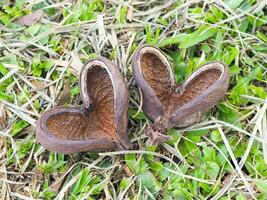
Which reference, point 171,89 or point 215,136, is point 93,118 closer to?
point 171,89

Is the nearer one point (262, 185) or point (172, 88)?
point (262, 185)

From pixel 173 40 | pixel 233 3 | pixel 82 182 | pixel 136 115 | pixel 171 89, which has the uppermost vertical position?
pixel 233 3

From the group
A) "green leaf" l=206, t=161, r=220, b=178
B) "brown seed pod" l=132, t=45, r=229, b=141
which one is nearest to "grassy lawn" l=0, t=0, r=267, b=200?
"green leaf" l=206, t=161, r=220, b=178

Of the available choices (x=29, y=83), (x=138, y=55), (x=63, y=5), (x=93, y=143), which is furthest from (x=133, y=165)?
(x=63, y=5)

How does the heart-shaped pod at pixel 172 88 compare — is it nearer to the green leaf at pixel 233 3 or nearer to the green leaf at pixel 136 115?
the green leaf at pixel 136 115

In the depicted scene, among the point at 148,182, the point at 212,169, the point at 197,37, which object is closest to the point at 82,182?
the point at 148,182

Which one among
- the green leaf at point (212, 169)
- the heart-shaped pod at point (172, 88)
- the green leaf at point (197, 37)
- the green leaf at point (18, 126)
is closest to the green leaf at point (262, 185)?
the green leaf at point (212, 169)

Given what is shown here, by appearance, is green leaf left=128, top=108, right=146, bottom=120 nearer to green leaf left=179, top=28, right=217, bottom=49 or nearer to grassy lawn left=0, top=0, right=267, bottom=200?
grassy lawn left=0, top=0, right=267, bottom=200

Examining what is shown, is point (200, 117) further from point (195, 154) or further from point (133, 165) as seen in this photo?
point (133, 165)
